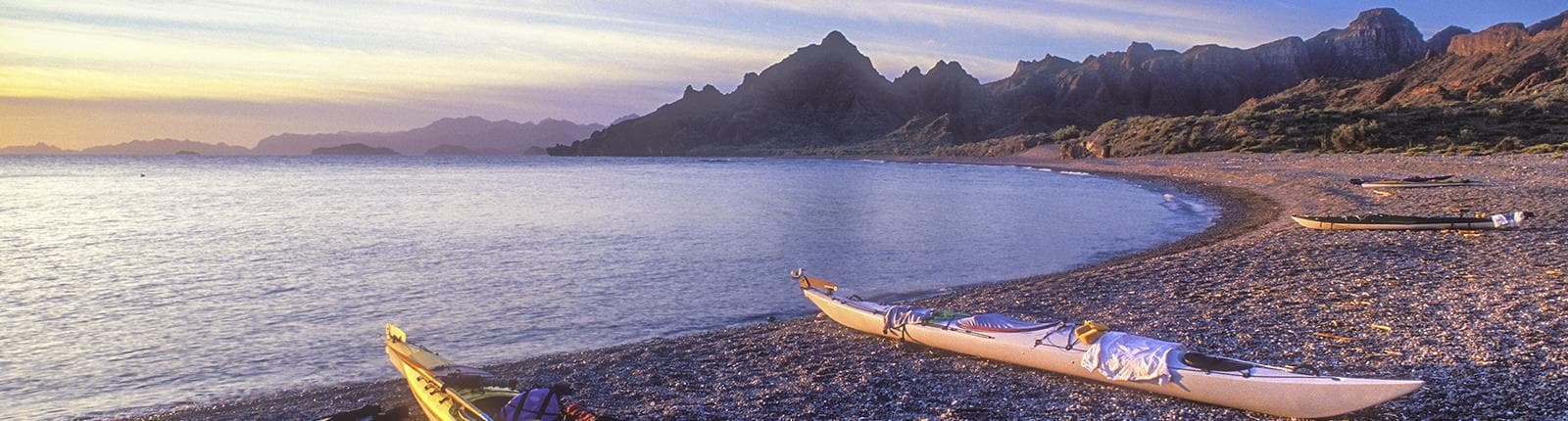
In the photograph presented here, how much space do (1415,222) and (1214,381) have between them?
48.9 ft

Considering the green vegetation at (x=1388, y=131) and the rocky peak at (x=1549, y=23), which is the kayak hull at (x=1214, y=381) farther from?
the rocky peak at (x=1549, y=23)

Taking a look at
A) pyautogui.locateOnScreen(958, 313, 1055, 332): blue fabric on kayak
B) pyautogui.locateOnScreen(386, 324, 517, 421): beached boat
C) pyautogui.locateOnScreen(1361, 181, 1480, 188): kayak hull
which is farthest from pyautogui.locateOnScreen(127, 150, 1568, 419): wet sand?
pyautogui.locateOnScreen(1361, 181, 1480, 188): kayak hull

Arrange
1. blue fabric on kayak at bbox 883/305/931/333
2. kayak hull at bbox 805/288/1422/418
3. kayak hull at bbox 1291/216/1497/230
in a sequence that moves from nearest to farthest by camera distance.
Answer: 1. kayak hull at bbox 805/288/1422/418
2. blue fabric on kayak at bbox 883/305/931/333
3. kayak hull at bbox 1291/216/1497/230

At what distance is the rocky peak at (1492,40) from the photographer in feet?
383

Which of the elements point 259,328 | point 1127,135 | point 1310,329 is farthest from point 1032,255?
point 1127,135

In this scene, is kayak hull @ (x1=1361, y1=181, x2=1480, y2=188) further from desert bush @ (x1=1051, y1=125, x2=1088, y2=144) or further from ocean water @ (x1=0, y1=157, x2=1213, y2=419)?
desert bush @ (x1=1051, y1=125, x2=1088, y2=144)

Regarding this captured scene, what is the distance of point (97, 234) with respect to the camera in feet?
104

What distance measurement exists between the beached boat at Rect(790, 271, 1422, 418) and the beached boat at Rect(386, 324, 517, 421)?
16.9 feet

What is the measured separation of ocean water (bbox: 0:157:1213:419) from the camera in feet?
43.0

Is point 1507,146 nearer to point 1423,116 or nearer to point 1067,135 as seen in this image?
point 1423,116

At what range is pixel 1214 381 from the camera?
324 inches

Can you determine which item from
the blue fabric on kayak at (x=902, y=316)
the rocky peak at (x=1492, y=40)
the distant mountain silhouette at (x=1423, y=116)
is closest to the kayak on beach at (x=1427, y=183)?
the distant mountain silhouette at (x=1423, y=116)

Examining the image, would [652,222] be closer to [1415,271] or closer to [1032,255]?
[1032,255]

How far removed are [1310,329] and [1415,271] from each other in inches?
205
